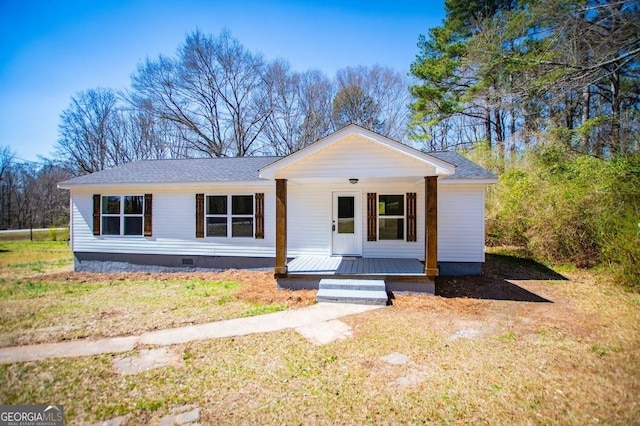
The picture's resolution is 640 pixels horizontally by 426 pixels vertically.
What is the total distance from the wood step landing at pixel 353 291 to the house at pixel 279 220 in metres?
0.41

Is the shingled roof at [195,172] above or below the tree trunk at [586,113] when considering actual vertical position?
below

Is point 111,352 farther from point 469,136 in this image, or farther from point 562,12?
point 469,136

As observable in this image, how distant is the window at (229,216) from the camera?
31.8 feet

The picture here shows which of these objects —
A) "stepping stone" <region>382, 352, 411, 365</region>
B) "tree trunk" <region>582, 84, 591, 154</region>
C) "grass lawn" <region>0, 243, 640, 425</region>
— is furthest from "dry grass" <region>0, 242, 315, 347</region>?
"tree trunk" <region>582, 84, 591, 154</region>

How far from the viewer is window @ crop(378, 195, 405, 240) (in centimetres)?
912

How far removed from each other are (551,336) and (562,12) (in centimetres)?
1093

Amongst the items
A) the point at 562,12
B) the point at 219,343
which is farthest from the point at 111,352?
the point at 562,12

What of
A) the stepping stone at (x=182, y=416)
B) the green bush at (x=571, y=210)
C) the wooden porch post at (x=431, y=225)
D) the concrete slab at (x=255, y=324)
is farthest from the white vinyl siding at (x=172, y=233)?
the green bush at (x=571, y=210)

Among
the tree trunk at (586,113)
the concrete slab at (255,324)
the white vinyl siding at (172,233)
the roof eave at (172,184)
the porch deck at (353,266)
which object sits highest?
the tree trunk at (586,113)

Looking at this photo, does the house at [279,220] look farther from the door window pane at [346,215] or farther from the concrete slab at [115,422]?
the concrete slab at [115,422]

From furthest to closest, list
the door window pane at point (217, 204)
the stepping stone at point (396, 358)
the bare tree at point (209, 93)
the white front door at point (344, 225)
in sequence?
the bare tree at point (209, 93) → the door window pane at point (217, 204) → the white front door at point (344, 225) → the stepping stone at point (396, 358)

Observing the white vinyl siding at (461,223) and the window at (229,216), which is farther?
the window at (229,216)

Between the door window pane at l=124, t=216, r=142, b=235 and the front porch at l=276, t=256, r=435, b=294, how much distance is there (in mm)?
5997

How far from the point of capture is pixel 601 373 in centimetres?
355
